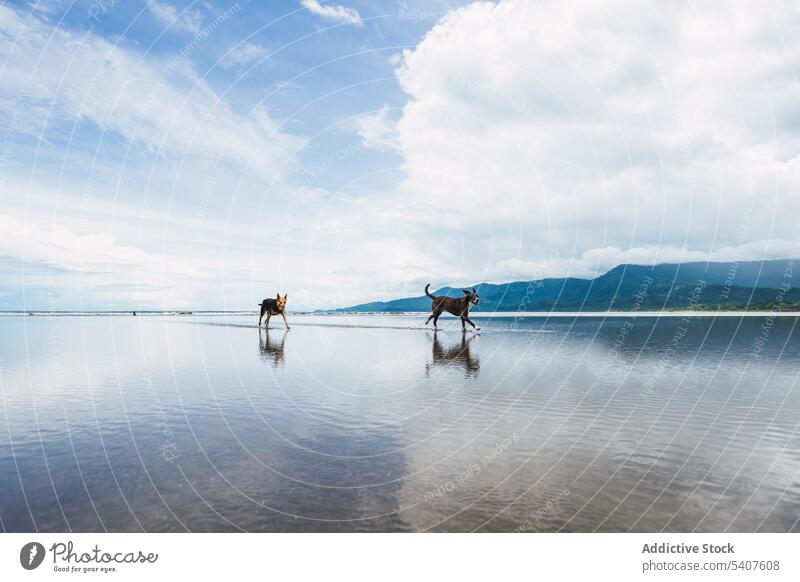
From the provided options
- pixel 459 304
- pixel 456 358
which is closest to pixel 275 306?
pixel 459 304

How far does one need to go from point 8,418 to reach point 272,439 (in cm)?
808

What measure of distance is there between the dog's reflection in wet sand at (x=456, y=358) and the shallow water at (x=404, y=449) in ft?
2.16

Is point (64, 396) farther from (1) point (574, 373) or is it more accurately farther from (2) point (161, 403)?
(1) point (574, 373)

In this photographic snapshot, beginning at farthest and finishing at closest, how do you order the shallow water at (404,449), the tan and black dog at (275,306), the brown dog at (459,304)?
the tan and black dog at (275,306) < the brown dog at (459,304) < the shallow water at (404,449)

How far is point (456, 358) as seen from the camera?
2347 centimetres

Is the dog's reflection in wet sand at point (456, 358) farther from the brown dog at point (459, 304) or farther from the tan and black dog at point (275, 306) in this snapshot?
the tan and black dog at point (275, 306)

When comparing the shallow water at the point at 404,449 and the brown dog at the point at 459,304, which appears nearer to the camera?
the shallow water at the point at 404,449

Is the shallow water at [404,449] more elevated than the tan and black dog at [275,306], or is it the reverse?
the tan and black dog at [275,306]

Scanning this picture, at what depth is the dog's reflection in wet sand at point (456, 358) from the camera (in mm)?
20062

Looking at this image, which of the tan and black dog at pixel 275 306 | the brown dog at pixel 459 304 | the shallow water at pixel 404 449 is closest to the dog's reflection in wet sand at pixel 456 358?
the shallow water at pixel 404 449

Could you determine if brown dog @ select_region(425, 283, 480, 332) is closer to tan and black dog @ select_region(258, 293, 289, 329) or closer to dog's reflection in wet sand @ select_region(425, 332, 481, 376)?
dog's reflection in wet sand @ select_region(425, 332, 481, 376)

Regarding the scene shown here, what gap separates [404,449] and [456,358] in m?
14.4

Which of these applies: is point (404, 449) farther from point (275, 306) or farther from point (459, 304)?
point (275, 306)

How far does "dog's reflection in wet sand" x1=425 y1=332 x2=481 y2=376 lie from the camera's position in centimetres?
2006
